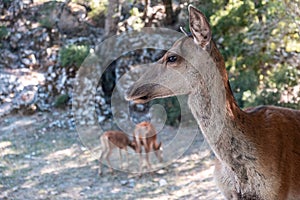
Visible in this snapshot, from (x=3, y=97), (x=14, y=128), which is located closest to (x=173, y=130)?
(x=14, y=128)

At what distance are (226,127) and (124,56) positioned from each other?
23.7ft

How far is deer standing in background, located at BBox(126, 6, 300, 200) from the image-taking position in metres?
2.65

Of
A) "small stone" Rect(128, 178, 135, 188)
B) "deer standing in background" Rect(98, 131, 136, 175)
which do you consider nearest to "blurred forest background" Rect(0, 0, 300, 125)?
"deer standing in background" Rect(98, 131, 136, 175)

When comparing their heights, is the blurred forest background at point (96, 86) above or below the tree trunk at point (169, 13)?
below

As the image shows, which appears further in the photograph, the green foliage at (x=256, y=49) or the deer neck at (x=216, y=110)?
the green foliage at (x=256, y=49)

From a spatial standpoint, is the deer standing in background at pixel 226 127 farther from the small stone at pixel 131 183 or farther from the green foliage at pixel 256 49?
the green foliage at pixel 256 49

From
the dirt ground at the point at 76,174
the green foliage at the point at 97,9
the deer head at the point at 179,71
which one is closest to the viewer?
the deer head at the point at 179,71

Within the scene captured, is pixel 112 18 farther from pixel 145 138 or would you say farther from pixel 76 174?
pixel 76 174

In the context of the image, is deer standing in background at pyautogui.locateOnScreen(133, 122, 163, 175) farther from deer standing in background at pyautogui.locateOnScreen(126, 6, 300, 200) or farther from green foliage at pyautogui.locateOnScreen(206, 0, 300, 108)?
deer standing in background at pyautogui.locateOnScreen(126, 6, 300, 200)

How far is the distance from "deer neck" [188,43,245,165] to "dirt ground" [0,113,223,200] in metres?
2.95

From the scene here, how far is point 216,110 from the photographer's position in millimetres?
2648

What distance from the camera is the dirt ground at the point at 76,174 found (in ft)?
19.3

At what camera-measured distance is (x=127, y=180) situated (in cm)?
636

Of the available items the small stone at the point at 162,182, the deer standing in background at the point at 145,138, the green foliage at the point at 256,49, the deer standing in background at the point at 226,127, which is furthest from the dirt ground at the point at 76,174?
the deer standing in background at the point at 226,127
